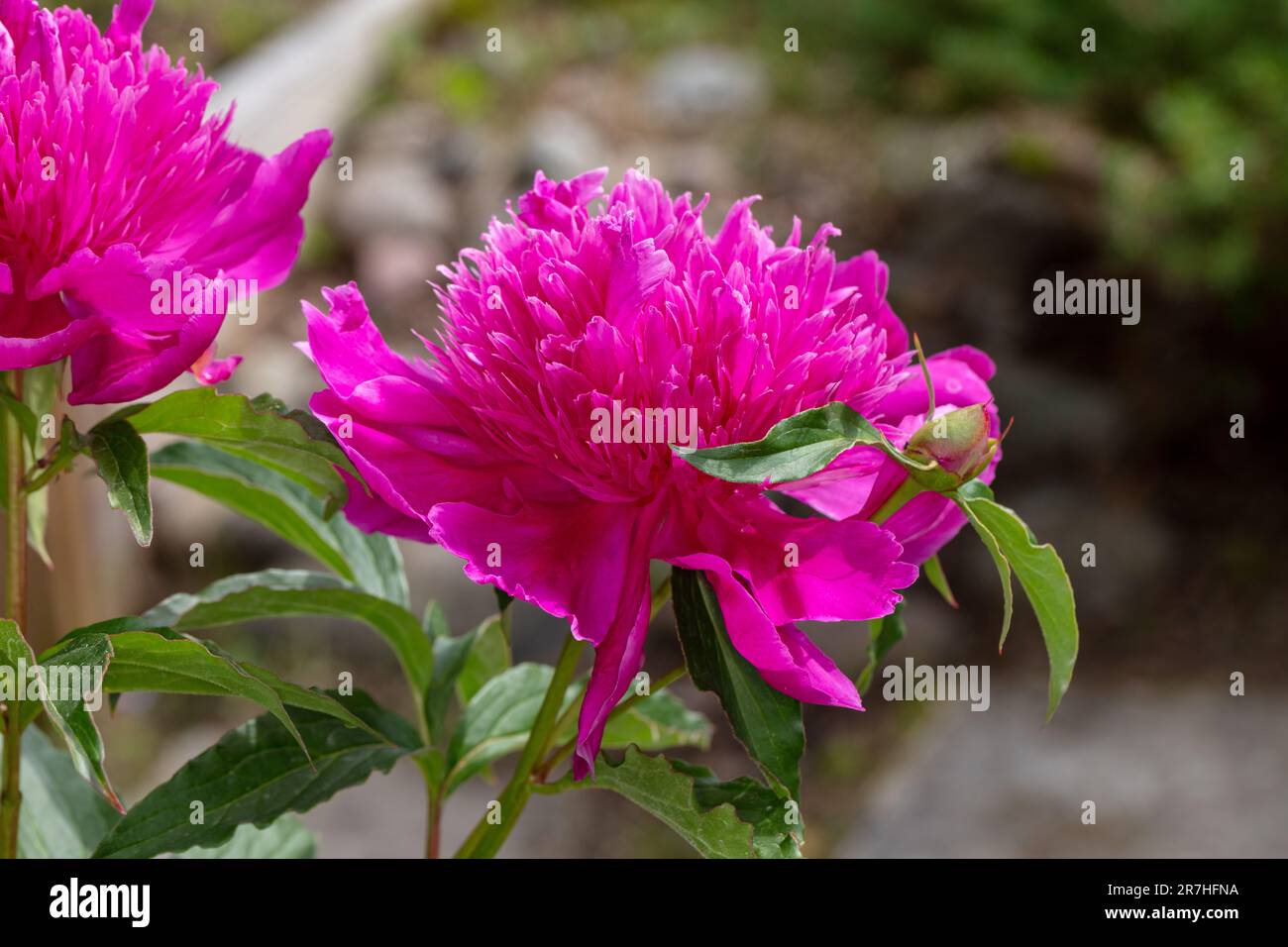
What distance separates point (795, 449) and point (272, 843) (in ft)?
1.43

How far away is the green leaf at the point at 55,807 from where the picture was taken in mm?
755

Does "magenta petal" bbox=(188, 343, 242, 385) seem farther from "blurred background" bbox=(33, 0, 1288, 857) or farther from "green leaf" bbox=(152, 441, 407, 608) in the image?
"blurred background" bbox=(33, 0, 1288, 857)

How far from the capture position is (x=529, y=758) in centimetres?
64

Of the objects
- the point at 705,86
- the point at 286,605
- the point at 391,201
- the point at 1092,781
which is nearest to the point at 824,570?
the point at 286,605

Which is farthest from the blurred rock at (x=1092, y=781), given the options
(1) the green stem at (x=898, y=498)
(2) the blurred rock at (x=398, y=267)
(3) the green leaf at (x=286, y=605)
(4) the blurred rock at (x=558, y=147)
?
(1) the green stem at (x=898, y=498)

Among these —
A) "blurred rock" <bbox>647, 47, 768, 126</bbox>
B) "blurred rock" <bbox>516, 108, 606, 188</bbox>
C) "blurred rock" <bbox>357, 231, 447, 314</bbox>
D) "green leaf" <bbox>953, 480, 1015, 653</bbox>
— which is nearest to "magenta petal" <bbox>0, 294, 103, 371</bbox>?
"green leaf" <bbox>953, 480, 1015, 653</bbox>

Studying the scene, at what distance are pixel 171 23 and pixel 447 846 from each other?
243 centimetres

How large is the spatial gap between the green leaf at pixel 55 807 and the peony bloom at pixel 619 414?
303 mm

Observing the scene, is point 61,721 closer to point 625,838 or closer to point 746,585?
point 746,585

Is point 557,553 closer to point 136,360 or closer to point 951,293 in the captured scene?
point 136,360

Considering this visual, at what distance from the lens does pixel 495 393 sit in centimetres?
57

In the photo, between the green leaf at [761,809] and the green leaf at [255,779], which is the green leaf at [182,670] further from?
the green leaf at [761,809]

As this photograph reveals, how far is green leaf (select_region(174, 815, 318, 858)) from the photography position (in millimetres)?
792

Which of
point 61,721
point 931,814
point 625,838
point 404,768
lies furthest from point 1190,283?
point 61,721
